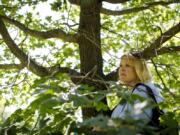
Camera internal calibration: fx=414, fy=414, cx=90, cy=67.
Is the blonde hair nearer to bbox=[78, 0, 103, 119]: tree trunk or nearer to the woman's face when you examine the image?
the woman's face

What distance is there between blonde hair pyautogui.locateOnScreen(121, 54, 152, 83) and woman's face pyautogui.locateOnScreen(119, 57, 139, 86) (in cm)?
3

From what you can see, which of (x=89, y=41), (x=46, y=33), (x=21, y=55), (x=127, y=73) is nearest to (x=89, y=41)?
(x=89, y=41)

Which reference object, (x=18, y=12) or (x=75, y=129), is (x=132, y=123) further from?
(x=18, y=12)

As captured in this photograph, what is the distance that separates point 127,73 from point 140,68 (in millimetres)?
120

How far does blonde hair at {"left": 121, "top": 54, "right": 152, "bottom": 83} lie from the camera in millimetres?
3249

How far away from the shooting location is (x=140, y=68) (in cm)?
330

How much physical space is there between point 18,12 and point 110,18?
8.06 ft

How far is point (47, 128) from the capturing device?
1704 mm

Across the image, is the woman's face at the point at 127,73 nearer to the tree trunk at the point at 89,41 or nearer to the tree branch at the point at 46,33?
the tree trunk at the point at 89,41

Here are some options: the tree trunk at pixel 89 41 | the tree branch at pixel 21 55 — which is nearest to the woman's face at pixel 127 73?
the tree trunk at pixel 89 41

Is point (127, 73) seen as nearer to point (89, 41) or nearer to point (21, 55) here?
point (89, 41)

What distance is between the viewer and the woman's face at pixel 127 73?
3.34m

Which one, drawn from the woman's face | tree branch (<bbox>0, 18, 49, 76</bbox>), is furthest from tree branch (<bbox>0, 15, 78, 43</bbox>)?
the woman's face

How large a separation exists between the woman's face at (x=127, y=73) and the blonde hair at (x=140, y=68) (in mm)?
31
